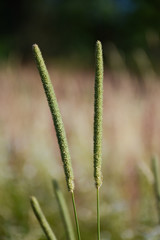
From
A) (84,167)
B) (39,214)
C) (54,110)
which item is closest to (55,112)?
(54,110)

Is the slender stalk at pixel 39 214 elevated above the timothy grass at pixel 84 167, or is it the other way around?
the timothy grass at pixel 84 167

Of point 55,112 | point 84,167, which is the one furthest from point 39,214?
point 84,167

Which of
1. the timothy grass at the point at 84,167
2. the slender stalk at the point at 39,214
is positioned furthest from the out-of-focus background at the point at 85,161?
the slender stalk at the point at 39,214

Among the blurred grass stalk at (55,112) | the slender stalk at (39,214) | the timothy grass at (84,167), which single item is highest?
the timothy grass at (84,167)

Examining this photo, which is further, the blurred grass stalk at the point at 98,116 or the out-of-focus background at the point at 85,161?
the out-of-focus background at the point at 85,161

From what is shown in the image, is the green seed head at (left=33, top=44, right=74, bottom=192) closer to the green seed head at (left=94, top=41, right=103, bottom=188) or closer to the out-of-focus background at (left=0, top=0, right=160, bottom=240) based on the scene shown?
the green seed head at (left=94, top=41, right=103, bottom=188)

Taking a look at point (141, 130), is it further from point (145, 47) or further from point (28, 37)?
point (28, 37)

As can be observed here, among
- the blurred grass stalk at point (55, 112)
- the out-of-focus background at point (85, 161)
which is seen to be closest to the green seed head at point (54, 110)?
the blurred grass stalk at point (55, 112)

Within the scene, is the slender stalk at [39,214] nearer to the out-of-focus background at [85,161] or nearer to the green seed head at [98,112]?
the green seed head at [98,112]

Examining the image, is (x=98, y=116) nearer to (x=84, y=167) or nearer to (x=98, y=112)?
(x=98, y=112)

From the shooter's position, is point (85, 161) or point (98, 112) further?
point (85, 161)

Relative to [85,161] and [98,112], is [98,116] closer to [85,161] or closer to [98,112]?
[98,112]

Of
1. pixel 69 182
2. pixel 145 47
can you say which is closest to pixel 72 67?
pixel 145 47

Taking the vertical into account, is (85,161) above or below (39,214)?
above
